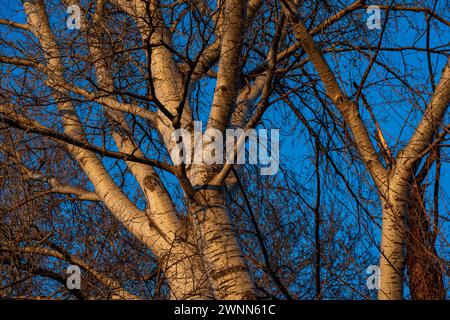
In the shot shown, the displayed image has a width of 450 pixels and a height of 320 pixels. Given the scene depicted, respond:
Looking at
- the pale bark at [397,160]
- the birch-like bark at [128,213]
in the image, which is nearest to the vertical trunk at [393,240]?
the pale bark at [397,160]

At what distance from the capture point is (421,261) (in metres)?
3.58

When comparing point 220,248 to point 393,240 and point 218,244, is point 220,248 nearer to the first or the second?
point 218,244

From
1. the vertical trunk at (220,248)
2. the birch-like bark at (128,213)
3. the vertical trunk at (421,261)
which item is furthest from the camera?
the birch-like bark at (128,213)

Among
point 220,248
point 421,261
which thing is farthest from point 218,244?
point 421,261

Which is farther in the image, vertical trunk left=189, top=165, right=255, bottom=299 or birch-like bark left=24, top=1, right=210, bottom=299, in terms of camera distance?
birch-like bark left=24, top=1, right=210, bottom=299

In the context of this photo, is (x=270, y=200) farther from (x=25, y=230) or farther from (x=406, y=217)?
(x=406, y=217)

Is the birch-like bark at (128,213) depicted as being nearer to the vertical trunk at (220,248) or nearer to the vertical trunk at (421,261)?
the vertical trunk at (220,248)

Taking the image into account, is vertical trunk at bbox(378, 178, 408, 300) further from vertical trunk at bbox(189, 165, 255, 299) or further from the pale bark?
vertical trunk at bbox(189, 165, 255, 299)

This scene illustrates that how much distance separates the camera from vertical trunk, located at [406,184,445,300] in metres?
3.55

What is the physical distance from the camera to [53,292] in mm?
5598

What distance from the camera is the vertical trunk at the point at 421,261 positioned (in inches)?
140

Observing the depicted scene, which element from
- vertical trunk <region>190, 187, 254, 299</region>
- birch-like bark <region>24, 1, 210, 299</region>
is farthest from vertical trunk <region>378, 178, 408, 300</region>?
birch-like bark <region>24, 1, 210, 299</region>

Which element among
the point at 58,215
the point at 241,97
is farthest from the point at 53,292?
the point at 241,97
